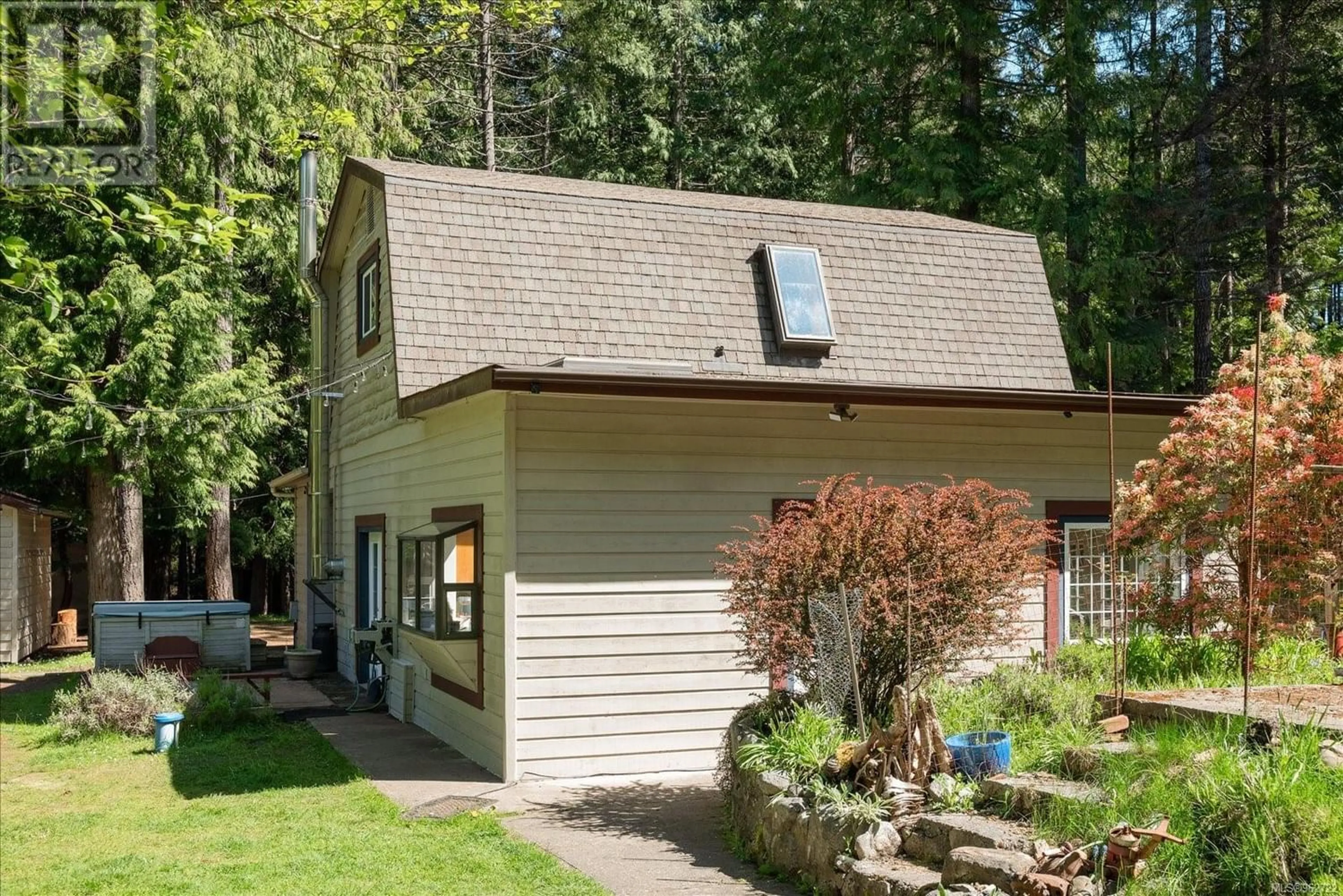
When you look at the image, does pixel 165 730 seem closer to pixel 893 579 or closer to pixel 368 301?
pixel 368 301

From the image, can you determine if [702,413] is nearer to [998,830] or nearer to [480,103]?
[998,830]

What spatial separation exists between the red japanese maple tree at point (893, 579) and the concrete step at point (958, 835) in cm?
134

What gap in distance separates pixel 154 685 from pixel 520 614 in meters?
5.45

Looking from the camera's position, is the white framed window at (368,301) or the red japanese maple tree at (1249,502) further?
the white framed window at (368,301)

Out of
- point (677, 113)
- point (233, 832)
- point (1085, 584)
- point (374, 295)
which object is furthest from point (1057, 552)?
point (677, 113)

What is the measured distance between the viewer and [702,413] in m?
10.3

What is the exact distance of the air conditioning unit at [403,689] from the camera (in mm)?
12672

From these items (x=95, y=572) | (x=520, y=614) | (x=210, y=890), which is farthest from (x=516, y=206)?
(x=95, y=572)

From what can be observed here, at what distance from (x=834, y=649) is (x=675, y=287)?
5.12m

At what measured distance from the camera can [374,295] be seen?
1402 centimetres

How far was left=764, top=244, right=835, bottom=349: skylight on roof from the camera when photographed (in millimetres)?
11758

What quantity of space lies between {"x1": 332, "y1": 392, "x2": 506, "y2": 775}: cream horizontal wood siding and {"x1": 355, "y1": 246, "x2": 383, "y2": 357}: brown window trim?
1096mm

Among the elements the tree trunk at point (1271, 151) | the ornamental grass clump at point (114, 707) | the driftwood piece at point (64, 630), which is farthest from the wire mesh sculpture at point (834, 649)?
the driftwood piece at point (64, 630)

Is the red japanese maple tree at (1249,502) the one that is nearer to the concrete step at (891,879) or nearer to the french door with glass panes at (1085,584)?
the french door with glass panes at (1085,584)
